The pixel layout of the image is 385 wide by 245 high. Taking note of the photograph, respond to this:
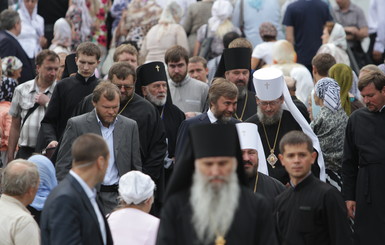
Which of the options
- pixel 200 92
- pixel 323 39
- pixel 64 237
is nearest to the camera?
pixel 64 237

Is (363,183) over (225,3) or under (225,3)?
under

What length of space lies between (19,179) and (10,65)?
649 centimetres

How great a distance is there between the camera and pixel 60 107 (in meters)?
12.7

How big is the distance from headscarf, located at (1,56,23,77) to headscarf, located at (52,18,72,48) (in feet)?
7.02

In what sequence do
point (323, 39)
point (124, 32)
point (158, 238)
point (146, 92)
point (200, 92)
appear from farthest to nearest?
1. point (124, 32)
2. point (323, 39)
3. point (200, 92)
4. point (146, 92)
5. point (158, 238)

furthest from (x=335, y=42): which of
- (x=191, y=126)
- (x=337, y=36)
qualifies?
(x=191, y=126)

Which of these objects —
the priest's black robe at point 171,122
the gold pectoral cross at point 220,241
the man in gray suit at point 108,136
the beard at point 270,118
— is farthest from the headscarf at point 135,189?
the priest's black robe at point 171,122

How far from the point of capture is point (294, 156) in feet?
31.2

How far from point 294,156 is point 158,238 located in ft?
7.59

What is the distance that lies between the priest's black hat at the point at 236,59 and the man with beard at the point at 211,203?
5890 mm

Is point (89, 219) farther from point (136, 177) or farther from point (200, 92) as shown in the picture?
point (200, 92)

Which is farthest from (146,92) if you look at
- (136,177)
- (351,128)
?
(136,177)

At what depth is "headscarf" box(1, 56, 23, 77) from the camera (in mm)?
15438

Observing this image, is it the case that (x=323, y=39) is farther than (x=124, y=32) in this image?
No
